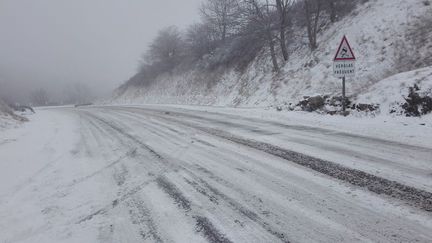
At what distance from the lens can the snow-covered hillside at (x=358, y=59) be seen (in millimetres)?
13062

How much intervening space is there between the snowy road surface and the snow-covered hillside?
563cm

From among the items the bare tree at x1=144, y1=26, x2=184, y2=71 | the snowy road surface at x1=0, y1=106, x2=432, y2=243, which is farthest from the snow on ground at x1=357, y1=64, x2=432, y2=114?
the bare tree at x1=144, y1=26, x2=184, y2=71

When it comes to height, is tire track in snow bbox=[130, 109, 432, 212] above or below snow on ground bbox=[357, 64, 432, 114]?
below

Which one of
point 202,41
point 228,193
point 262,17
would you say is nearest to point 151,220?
point 228,193

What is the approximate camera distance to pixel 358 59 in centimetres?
1512

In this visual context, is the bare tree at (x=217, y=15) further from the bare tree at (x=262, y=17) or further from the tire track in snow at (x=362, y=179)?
the tire track in snow at (x=362, y=179)

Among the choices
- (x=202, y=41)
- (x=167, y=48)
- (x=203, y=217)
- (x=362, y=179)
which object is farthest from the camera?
(x=167, y=48)

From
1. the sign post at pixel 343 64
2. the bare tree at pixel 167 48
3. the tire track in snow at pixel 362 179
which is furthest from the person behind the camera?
the bare tree at pixel 167 48

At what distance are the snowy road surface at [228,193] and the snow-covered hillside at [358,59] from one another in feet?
18.5

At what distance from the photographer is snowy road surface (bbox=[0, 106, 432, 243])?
3.34m

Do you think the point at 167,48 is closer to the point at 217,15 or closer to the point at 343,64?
the point at 217,15

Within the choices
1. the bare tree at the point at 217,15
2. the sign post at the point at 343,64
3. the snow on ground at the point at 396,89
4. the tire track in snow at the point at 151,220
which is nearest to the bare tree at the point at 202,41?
the bare tree at the point at 217,15

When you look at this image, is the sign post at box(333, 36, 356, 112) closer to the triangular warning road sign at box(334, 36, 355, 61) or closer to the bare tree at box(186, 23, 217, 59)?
the triangular warning road sign at box(334, 36, 355, 61)

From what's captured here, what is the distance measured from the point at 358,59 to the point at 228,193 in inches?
525
